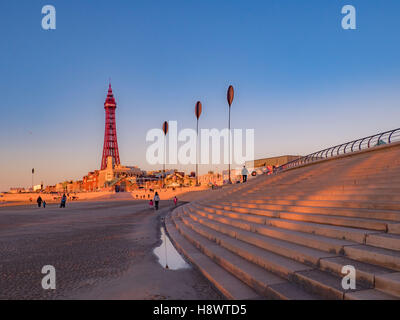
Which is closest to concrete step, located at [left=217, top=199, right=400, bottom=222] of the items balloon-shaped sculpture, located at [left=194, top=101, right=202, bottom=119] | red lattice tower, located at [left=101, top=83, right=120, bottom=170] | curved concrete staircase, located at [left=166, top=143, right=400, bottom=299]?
curved concrete staircase, located at [left=166, top=143, right=400, bottom=299]

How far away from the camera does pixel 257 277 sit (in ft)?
13.0

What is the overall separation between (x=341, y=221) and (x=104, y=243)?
6477 mm

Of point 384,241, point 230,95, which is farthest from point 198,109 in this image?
point 384,241

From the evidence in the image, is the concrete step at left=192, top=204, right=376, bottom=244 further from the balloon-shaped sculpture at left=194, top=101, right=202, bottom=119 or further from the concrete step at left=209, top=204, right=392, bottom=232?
the balloon-shaped sculpture at left=194, top=101, right=202, bottom=119

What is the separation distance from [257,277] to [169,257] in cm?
284

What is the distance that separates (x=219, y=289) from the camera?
4.07 meters

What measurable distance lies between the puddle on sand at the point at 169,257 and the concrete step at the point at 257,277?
2.13 ft

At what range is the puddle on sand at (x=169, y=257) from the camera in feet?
18.1

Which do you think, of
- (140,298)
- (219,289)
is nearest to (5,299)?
(140,298)

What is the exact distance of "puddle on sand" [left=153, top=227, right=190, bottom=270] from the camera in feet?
18.1

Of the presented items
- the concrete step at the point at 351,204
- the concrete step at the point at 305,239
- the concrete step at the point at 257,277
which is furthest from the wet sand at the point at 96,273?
the concrete step at the point at 351,204

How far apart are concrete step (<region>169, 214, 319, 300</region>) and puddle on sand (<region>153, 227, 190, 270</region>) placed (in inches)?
25.6

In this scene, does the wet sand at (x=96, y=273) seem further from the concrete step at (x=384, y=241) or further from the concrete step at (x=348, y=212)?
the concrete step at (x=348, y=212)
